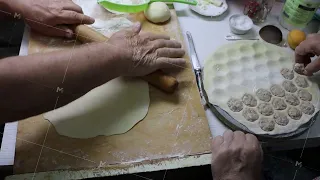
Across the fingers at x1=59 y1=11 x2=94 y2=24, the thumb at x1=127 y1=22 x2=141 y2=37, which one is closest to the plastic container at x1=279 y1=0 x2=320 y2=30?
the thumb at x1=127 y1=22 x2=141 y2=37

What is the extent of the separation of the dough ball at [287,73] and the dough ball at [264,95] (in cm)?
9

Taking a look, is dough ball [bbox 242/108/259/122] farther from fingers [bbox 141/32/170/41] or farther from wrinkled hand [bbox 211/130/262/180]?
fingers [bbox 141/32/170/41]

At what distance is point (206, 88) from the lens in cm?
91

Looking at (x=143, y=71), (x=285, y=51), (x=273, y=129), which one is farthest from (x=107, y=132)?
(x=285, y=51)

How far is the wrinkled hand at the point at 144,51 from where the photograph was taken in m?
0.87

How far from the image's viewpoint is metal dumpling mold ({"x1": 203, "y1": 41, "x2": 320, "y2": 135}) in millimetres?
858

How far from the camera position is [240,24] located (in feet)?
3.56

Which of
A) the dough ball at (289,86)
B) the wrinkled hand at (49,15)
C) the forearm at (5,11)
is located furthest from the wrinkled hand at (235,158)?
the forearm at (5,11)

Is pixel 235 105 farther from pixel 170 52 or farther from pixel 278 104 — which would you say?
pixel 170 52

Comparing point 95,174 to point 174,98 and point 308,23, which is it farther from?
point 308,23

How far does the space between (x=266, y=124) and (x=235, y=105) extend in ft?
0.30

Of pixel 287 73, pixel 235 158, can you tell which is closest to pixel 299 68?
pixel 287 73

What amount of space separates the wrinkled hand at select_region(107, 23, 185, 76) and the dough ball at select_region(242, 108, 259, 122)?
0.74ft

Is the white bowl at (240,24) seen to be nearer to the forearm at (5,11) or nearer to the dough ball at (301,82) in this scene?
the dough ball at (301,82)
